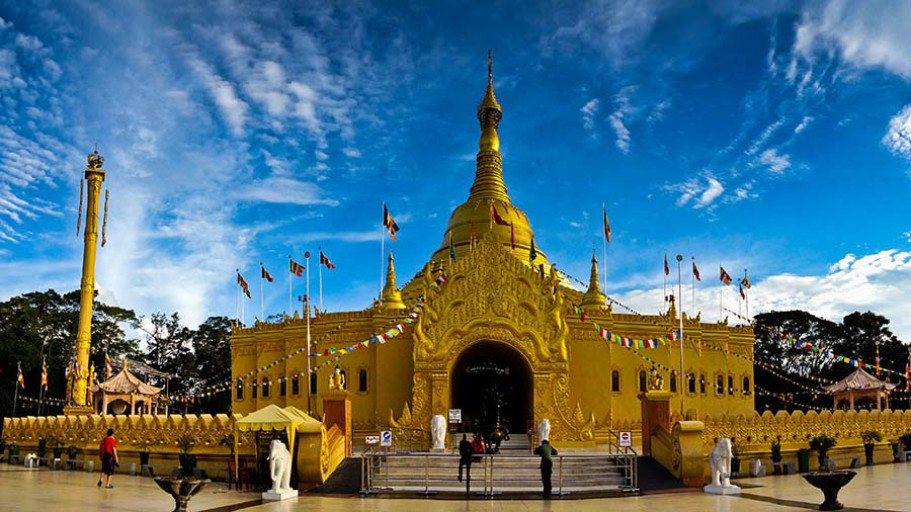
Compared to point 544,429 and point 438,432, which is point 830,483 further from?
point 438,432

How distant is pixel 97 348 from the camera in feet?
202

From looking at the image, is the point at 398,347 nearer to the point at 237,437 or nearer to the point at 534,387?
the point at 534,387

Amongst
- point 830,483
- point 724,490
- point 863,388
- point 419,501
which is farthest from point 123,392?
point 863,388

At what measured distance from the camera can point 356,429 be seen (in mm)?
35469

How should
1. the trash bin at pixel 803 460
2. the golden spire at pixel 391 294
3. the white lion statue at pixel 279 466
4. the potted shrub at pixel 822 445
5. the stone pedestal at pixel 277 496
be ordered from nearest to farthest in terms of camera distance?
the stone pedestal at pixel 277 496
the white lion statue at pixel 279 466
the trash bin at pixel 803 460
the potted shrub at pixel 822 445
the golden spire at pixel 391 294

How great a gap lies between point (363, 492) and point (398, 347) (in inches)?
577

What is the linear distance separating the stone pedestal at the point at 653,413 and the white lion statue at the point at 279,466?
11.7 metres

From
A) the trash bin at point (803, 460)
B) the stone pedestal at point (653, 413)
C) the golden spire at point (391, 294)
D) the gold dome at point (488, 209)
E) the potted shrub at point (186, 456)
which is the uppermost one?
the gold dome at point (488, 209)

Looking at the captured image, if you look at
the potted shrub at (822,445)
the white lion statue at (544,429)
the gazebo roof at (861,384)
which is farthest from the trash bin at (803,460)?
the gazebo roof at (861,384)

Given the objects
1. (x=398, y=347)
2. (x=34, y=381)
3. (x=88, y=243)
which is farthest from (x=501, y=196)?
(x=34, y=381)

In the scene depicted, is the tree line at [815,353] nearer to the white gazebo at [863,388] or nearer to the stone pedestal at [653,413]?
the white gazebo at [863,388]

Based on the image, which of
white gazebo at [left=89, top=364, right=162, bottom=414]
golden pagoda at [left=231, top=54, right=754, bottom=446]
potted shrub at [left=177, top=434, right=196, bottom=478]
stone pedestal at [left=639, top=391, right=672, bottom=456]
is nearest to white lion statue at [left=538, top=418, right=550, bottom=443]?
golden pagoda at [left=231, top=54, right=754, bottom=446]

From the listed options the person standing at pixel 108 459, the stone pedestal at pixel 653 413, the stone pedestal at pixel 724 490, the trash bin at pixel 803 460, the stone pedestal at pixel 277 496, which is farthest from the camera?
the trash bin at pixel 803 460

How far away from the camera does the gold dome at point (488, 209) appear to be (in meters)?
44.6
